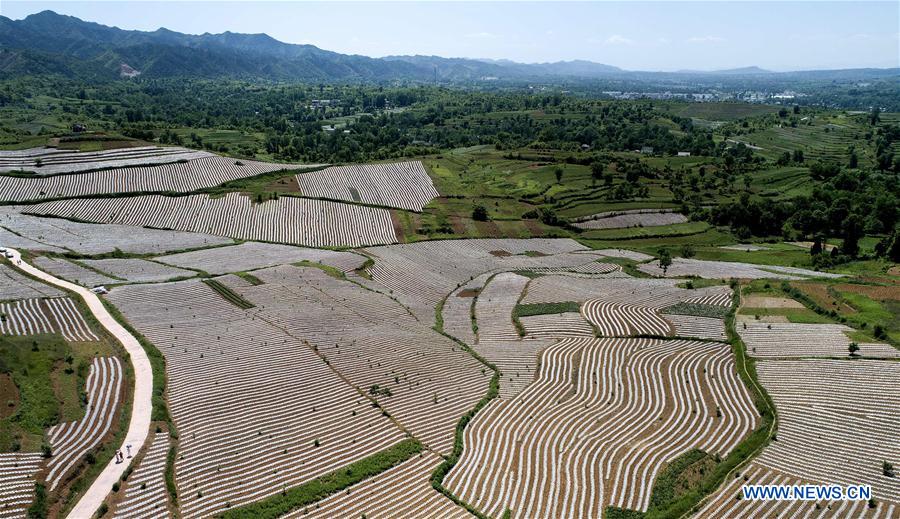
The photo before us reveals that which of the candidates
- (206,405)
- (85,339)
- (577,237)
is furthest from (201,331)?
(577,237)

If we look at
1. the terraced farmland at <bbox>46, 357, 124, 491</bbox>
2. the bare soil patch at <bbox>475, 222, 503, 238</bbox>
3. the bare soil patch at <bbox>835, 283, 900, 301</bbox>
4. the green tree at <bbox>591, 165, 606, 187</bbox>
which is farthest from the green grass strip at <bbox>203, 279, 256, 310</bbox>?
the green tree at <bbox>591, 165, 606, 187</bbox>

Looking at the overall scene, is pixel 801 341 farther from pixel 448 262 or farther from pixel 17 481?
pixel 17 481

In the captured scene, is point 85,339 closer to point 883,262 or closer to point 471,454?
point 471,454

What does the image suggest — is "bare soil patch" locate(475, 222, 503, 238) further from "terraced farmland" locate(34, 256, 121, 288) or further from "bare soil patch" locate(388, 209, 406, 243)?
"terraced farmland" locate(34, 256, 121, 288)

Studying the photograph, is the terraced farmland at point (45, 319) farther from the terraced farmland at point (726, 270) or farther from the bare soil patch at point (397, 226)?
the terraced farmland at point (726, 270)

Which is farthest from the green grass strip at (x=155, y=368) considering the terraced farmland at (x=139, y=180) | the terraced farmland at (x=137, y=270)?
the terraced farmland at (x=139, y=180)
